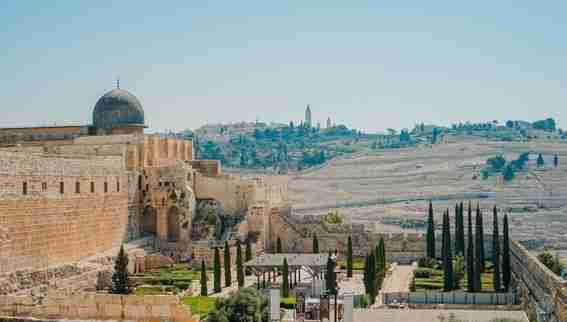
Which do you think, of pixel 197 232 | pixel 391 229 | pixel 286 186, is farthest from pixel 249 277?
pixel 391 229

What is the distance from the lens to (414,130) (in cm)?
19575

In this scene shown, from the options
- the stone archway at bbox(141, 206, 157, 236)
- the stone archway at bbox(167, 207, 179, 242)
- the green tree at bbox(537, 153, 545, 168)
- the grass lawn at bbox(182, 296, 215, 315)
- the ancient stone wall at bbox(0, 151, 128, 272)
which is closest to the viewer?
the grass lawn at bbox(182, 296, 215, 315)

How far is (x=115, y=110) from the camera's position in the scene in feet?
160

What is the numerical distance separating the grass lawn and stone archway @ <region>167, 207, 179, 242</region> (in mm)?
12634

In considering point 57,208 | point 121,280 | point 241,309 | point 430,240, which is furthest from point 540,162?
point 241,309

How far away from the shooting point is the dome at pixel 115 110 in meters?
48.5

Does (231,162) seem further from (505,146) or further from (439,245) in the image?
(439,245)

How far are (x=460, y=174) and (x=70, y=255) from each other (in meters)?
93.7

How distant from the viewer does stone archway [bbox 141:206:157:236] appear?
4575cm

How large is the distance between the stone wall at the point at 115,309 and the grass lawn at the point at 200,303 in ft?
43.2

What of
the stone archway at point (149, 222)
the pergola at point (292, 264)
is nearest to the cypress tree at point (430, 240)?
the pergola at point (292, 264)

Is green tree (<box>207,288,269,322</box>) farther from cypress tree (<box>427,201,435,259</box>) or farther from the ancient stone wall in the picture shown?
cypress tree (<box>427,201,435,259</box>)

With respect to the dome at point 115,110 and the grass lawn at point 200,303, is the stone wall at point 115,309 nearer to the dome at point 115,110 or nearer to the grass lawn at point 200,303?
the grass lawn at point 200,303

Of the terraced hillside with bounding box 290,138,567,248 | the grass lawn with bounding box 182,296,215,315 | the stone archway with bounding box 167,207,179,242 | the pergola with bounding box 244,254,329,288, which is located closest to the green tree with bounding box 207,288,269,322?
the grass lawn with bounding box 182,296,215,315
